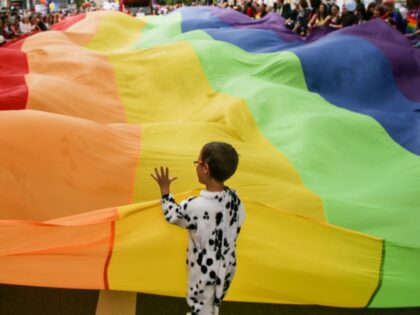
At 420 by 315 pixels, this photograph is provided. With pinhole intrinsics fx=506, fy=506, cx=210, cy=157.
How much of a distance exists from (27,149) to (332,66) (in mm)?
2805

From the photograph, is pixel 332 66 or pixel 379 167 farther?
pixel 332 66

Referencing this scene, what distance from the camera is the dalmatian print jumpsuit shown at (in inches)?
65.8

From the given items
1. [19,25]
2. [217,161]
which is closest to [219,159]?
[217,161]

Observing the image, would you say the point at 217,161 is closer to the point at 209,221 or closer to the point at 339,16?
the point at 209,221

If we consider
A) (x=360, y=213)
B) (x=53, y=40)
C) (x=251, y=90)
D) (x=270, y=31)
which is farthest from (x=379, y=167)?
(x=53, y=40)

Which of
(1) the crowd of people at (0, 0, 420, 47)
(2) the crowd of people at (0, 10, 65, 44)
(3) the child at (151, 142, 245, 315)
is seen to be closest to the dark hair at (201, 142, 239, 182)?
(3) the child at (151, 142, 245, 315)

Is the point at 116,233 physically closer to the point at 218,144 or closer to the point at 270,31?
the point at 218,144

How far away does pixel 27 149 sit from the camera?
225 centimetres

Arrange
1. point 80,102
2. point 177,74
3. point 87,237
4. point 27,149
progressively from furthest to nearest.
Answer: point 177,74
point 80,102
point 27,149
point 87,237

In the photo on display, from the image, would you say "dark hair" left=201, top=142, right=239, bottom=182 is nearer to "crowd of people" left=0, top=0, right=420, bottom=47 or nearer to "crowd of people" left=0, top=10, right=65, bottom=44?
"crowd of people" left=0, top=0, right=420, bottom=47

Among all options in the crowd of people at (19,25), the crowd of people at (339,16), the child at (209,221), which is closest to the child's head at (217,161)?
the child at (209,221)

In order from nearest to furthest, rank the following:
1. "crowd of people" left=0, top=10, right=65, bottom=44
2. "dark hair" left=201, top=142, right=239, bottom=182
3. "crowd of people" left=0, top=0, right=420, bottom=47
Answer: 1. "dark hair" left=201, top=142, right=239, bottom=182
2. "crowd of people" left=0, top=0, right=420, bottom=47
3. "crowd of people" left=0, top=10, right=65, bottom=44

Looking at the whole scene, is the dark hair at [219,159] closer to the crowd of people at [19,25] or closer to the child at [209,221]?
the child at [209,221]

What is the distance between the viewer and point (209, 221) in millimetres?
1672
